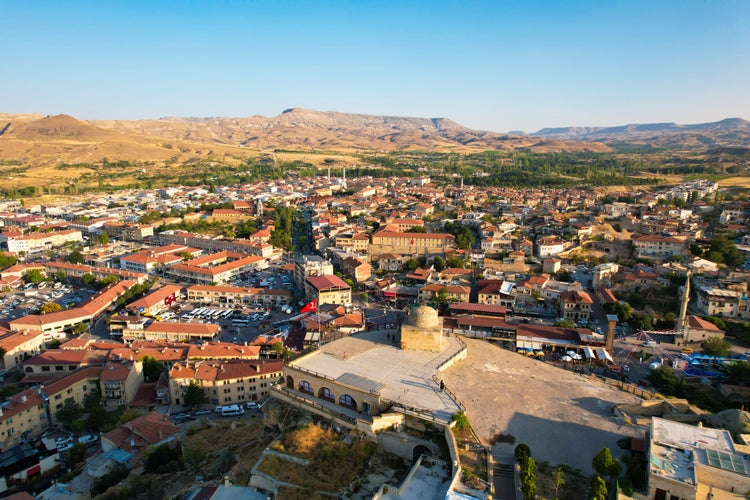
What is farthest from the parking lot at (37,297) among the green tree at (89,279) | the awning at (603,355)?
the awning at (603,355)

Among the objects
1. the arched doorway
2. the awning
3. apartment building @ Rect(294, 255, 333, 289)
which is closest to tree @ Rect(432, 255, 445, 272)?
apartment building @ Rect(294, 255, 333, 289)

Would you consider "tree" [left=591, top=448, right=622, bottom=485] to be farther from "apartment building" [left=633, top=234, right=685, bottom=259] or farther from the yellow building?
"apartment building" [left=633, top=234, right=685, bottom=259]

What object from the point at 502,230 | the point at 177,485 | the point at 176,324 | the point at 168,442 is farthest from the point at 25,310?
the point at 502,230

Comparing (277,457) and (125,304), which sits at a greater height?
(277,457)

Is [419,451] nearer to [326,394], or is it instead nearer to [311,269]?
[326,394]

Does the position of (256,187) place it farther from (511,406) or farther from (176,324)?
(511,406)

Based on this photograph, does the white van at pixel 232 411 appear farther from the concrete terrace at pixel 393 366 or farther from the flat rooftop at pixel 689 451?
the flat rooftop at pixel 689 451
